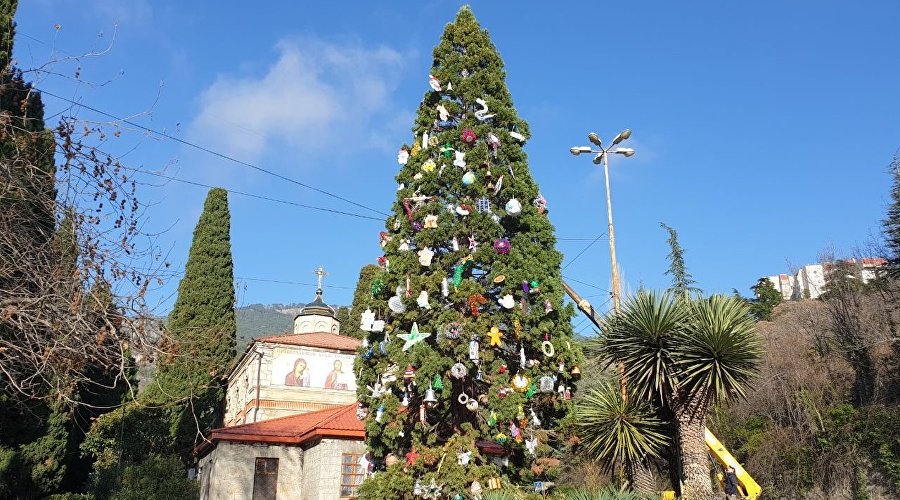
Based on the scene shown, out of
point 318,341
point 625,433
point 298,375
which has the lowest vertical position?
point 625,433

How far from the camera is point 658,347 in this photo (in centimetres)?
1565

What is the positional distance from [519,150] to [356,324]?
25348 millimetres

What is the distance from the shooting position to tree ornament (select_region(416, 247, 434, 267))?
1636 centimetres

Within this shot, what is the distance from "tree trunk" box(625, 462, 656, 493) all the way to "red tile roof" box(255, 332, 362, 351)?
1981cm

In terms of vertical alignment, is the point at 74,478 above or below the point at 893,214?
below

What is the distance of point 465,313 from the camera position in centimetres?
1582

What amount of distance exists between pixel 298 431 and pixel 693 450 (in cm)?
1269

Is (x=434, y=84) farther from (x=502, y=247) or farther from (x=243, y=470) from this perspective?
(x=243, y=470)

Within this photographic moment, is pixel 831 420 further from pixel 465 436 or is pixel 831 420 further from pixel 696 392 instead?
pixel 465 436


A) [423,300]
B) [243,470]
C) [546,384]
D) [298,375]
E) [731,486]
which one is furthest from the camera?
[298,375]

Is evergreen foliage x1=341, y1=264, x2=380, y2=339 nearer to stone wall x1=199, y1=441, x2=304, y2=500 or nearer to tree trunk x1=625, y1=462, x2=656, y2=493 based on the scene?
stone wall x1=199, y1=441, x2=304, y2=500

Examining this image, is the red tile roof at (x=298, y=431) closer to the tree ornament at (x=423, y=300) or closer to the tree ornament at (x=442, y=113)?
the tree ornament at (x=423, y=300)

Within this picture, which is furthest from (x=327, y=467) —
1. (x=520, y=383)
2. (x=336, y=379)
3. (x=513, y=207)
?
(x=336, y=379)

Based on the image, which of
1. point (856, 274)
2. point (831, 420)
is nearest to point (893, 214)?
point (856, 274)
